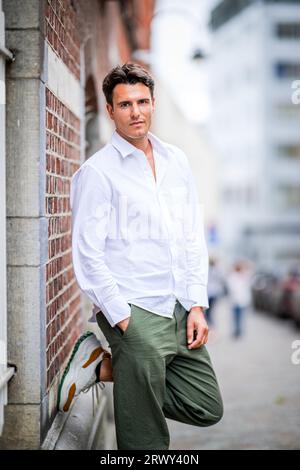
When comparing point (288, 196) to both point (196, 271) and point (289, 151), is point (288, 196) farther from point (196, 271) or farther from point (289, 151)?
point (196, 271)

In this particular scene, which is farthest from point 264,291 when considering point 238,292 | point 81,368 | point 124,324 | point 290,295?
point 124,324

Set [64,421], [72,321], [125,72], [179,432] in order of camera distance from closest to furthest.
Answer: [125,72] → [64,421] → [72,321] → [179,432]

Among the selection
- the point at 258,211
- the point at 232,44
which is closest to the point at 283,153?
the point at 258,211

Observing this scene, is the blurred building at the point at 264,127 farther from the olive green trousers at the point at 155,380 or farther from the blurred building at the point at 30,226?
the olive green trousers at the point at 155,380

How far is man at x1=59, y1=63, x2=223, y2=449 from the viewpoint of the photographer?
10.9 feet

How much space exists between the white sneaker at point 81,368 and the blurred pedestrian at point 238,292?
12414 millimetres

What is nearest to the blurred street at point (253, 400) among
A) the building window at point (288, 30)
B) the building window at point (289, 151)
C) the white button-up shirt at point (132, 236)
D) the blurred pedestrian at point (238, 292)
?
the blurred pedestrian at point (238, 292)

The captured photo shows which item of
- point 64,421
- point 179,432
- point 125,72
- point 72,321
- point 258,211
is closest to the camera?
point 125,72

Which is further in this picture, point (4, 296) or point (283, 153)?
point (283, 153)

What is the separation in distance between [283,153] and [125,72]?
216ft

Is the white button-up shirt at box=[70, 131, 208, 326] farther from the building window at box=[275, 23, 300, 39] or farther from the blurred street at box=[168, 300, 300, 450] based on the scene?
the building window at box=[275, 23, 300, 39]

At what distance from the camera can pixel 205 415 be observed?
3506mm

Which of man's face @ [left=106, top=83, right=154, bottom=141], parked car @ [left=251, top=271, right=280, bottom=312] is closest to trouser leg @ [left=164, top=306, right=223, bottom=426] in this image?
man's face @ [left=106, top=83, right=154, bottom=141]
